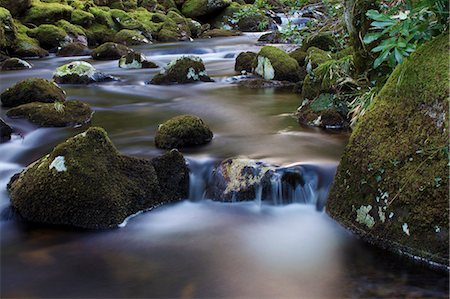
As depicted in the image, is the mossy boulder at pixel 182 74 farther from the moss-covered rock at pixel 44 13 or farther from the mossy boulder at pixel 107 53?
the moss-covered rock at pixel 44 13

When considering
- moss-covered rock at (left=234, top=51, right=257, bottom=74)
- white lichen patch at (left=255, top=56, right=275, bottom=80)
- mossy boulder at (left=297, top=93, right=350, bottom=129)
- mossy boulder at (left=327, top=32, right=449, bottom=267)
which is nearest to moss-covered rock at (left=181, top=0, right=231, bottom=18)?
moss-covered rock at (left=234, top=51, right=257, bottom=74)

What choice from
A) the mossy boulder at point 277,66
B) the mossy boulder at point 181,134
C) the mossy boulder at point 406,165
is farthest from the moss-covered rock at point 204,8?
the mossy boulder at point 406,165

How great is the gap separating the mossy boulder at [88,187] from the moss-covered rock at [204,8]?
25809mm

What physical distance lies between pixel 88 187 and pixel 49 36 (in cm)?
1651

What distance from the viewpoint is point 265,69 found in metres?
12.4

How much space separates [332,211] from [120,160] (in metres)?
2.30

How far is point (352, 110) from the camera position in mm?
7145

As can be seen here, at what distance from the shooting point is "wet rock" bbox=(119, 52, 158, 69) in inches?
578

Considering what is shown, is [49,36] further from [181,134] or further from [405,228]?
[405,228]

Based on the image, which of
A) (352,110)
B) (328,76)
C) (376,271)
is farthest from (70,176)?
(328,76)

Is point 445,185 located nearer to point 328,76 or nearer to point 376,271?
point 376,271

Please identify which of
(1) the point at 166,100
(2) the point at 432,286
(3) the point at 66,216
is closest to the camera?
(2) the point at 432,286

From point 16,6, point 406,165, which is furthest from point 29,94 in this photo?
point 16,6

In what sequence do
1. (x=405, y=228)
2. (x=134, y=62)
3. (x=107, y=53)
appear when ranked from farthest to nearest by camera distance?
(x=107, y=53) < (x=134, y=62) < (x=405, y=228)
